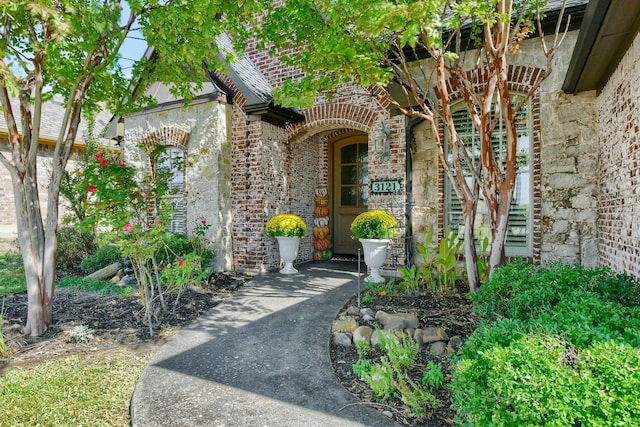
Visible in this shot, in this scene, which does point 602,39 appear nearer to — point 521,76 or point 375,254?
point 521,76

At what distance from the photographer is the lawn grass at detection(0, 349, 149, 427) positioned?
2463 mm

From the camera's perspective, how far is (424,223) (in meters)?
6.22

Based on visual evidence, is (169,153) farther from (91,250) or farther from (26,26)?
(26,26)

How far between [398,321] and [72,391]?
9.39 ft

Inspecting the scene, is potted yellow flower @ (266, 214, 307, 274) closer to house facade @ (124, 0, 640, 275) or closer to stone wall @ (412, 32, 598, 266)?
house facade @ (124, 0, 640, 275)

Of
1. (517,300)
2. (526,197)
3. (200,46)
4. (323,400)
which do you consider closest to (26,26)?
(200,46)

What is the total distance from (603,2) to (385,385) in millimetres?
3376

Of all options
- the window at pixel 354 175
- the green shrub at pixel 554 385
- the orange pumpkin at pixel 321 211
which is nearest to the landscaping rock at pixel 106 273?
the orange pumpkin at pixel 321 211

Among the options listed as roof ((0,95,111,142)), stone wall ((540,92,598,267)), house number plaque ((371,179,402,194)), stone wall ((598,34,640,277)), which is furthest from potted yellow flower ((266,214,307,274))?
roof ((0,95,111,142))

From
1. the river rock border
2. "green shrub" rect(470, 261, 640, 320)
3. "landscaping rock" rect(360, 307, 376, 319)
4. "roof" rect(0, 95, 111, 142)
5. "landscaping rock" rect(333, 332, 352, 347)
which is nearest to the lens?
"green shrub" rect(470, 261, 640, 320)

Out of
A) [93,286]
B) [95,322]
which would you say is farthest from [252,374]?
[93,286]

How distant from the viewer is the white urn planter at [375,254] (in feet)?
19.1

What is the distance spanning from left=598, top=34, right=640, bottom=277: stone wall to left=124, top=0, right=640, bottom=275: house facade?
0.02 metres

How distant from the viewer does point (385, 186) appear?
6.43 m
